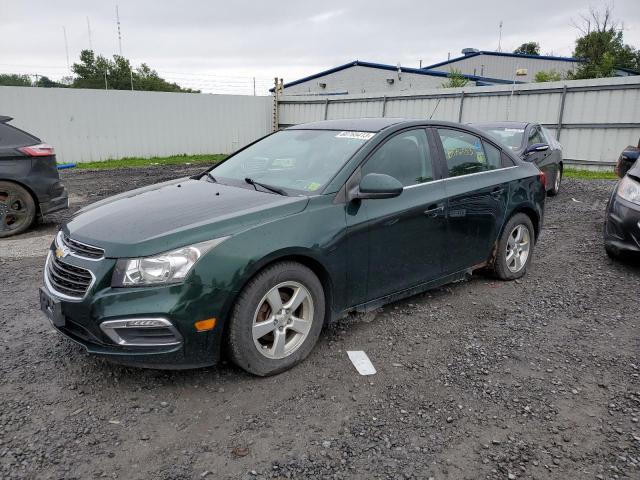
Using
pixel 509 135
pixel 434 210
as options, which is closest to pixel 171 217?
pixel 434 210

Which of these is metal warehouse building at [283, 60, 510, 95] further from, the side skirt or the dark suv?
the side skirt

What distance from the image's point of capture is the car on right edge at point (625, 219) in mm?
5066

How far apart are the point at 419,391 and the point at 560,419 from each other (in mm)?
766

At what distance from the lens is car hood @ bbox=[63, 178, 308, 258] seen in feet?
9.22

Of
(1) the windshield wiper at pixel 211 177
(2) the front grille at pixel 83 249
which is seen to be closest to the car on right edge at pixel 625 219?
(1) the windshield wiper at pixel 211 177

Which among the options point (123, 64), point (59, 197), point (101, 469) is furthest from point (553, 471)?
point (123, 64)

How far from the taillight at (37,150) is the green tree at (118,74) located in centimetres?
4019

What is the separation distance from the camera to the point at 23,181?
21.5 feet

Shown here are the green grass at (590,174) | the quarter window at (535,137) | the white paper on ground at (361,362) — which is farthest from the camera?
the green grass at (590,174)

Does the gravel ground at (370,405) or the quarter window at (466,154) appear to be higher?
the quarter window at (466,154)

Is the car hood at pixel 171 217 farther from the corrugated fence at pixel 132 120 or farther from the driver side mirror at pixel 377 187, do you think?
the corrugated fence at pixel 132 120

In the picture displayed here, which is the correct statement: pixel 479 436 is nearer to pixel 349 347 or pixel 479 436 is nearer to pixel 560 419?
pixel 560 419

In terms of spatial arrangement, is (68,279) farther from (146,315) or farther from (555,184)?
(555,184)

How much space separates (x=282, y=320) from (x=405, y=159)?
167 centimetres
